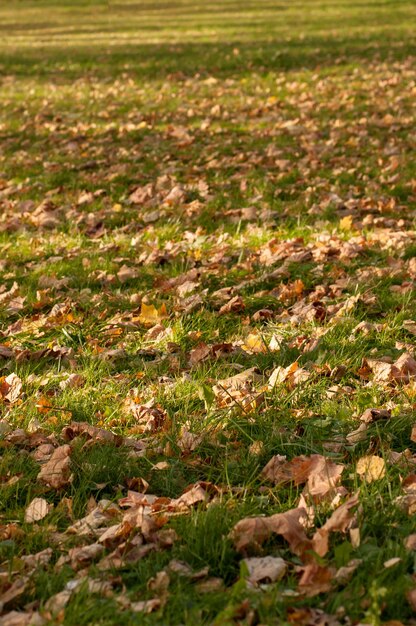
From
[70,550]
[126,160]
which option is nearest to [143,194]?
[126,160]

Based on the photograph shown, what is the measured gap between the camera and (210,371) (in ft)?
14.5

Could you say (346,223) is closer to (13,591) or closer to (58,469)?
A: (58,469)

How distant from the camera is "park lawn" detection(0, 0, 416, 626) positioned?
9.37 ft

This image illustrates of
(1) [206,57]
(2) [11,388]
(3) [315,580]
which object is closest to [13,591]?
(3) [315,580]

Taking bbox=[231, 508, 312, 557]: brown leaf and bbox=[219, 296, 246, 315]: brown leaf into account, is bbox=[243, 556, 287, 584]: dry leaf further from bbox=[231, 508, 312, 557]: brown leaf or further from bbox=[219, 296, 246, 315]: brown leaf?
bbox=[219, 296, 246, 315]: brown leaf

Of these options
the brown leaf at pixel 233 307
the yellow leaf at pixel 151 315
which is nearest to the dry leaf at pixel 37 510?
the yellow leaf at pixel 151 315

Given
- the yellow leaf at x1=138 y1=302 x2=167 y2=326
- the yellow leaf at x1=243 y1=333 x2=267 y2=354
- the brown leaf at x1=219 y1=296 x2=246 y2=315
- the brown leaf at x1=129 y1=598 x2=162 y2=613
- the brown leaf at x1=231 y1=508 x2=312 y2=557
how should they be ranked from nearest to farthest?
the brown leaf at x1=129 y1=598 x2=162 y2=613, the brown leaf at x1=231 y1=508 x2=312 y2=557, the yellow leaf at x1=243 y1=333 x2=267 y2=354, the yellow leaf at x1=138 y1=302 x2=167 y2=326, the brown leaf at x1=219 y1=296 x2=246 y2=315

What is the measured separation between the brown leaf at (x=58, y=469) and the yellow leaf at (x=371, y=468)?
1175mm

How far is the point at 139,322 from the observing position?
17.2 ft

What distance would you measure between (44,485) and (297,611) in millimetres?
1302

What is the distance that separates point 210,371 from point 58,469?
1125 mm

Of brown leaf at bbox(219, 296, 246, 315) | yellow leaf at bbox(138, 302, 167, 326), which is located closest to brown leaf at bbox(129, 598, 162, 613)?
yellow leaf at bbox(138, 302, 167, 326)

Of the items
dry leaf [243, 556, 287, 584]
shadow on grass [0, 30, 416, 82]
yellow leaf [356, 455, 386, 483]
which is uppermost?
shadow on grass [0, 30, 416, 82]

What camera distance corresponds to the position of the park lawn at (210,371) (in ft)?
9.37
